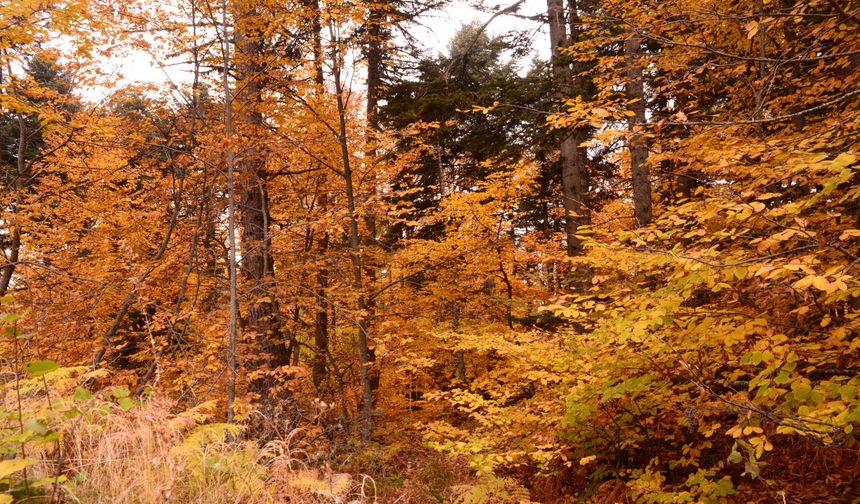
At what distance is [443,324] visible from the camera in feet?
42.1

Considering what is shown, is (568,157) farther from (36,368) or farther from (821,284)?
(36,368)

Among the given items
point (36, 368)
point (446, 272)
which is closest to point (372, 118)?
point (446, 272)

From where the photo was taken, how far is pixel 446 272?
1161 centimetres

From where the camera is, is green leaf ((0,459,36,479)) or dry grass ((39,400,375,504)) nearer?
green leaf ((0,459,36,479))

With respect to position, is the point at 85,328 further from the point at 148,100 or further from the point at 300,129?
the point at 300,129

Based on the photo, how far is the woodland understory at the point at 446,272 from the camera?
307 centimetres

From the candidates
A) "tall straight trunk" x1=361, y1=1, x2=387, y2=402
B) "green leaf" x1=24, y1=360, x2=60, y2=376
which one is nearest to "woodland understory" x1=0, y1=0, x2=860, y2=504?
"green leaf" x1=24, y1=360, x2=60, y2=376

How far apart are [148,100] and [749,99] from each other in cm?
955

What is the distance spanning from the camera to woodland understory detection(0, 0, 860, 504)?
3.07 meters

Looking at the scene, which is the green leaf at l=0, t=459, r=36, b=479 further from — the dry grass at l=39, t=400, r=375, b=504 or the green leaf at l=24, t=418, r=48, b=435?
the dry grass at l=39, t=400, r=375, b=504

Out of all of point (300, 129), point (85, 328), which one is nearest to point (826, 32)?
point (300, 129)

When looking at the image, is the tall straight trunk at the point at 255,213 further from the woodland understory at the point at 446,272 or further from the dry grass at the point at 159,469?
the dry grass at the point at 159,469

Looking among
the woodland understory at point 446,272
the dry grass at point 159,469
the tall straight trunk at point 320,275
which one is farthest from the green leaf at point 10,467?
the tall straight trunk at point 320,275

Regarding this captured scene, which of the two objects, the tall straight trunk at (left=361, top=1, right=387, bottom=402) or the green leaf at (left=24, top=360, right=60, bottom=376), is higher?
the tall straight trunk at (left=361, top=1, right=387, bottom=402)
